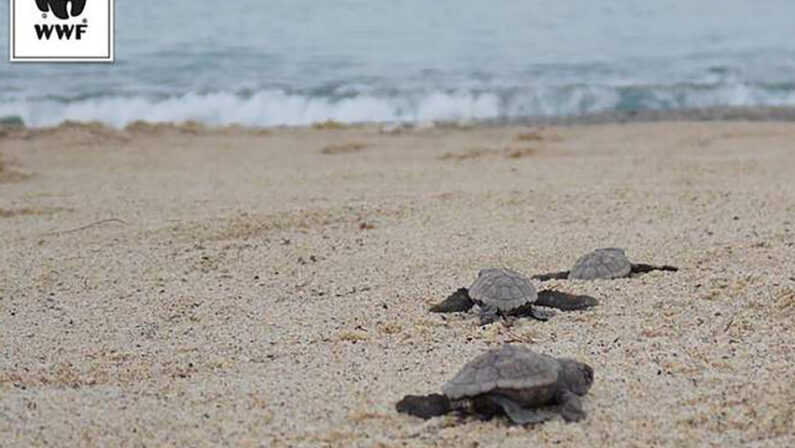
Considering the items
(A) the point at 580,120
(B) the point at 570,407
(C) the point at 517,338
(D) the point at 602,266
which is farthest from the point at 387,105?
(B) the point at 570,407

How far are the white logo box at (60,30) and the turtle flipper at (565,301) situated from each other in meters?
7.95

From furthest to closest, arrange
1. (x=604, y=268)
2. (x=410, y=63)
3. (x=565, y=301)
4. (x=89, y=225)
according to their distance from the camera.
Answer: (x=410, y=63), (x=89, y=225), (x=604, y=268), (x=565, y=301)

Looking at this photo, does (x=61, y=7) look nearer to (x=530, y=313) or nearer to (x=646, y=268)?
(x=646, y=268)

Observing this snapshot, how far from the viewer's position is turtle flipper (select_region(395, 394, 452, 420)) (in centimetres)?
346

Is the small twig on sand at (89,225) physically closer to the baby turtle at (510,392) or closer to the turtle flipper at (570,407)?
the baby turtle at (510,392)

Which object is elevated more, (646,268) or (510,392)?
(510,392)

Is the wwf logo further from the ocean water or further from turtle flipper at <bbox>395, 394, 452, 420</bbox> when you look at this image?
turtle flipper at <bbox>395, 394, 452, 420</bbox>

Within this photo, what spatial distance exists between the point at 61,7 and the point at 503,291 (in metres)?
8.21

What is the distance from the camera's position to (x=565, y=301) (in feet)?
15.5

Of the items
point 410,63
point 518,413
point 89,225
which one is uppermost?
point 518,413

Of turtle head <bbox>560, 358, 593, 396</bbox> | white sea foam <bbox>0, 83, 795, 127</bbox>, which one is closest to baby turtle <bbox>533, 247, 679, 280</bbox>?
turtle head <bbox>560, 358, 593, 396</bbox>

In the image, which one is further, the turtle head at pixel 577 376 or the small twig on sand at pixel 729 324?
the small twig on sand at pixel 729 324

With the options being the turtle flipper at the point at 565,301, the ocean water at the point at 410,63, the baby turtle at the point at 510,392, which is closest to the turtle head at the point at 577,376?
the baby turtle at the point at 510,392

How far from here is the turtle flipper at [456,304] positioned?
474 cm
